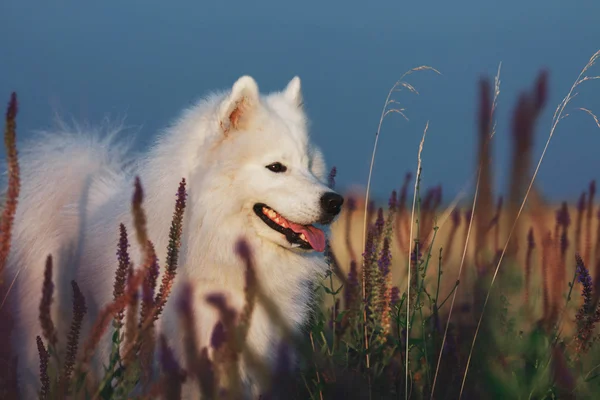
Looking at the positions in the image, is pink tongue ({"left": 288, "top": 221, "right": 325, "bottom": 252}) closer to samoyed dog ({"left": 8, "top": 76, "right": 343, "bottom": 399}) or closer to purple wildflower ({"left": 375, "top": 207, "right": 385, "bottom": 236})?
samoyed dog ({"left": 8, "top": 76, "right": 343, "bottom": 399})

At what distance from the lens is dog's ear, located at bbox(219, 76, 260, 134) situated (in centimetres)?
386

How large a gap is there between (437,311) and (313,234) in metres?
1.25

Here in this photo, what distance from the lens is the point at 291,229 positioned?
3.92 m

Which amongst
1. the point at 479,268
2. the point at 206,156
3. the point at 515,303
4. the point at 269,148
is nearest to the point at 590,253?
the point at 515,303

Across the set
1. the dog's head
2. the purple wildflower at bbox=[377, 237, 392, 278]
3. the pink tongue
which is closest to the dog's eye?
the dog's head

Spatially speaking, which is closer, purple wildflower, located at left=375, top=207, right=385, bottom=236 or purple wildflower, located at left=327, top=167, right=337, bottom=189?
purple wildflower, located at left=375, top=207, right=385, bottom=236

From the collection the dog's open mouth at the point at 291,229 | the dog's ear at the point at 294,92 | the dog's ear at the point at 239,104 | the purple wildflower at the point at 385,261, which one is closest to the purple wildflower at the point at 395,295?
the purple wildflower at the point at 385,261

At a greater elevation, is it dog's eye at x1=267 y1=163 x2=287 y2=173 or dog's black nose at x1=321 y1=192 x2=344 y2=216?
dog's eye at x1=267 y1=163 x2=287 y2=173

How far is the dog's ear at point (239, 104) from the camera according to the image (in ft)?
12.7

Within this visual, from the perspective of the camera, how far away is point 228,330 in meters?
1.48

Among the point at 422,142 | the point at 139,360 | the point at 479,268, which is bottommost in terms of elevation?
the point at 139,360

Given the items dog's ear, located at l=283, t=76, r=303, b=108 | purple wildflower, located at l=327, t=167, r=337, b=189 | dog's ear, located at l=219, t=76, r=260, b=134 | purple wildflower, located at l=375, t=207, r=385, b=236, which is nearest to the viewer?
purple wildflower, located at l=375, t=207, r=385, b=236

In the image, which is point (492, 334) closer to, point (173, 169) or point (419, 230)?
point (419, 230)

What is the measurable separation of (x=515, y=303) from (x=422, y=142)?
1150 millimetres
